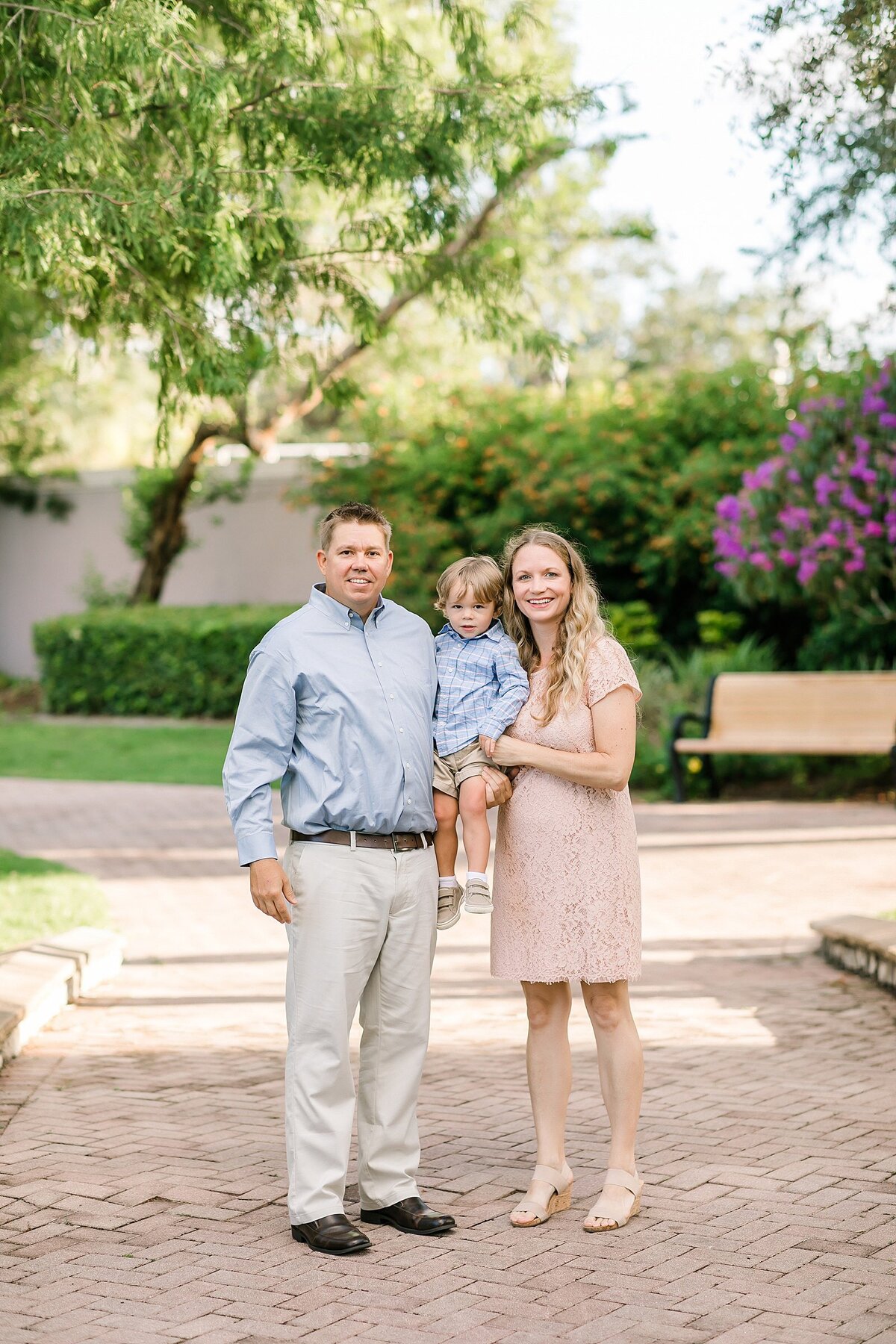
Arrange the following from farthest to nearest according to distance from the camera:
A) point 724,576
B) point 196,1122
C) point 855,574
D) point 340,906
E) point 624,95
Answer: point 724,576 → point 855,574 → point 624,95 → point 196,1122 → point 340,906

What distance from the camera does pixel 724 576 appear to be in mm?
16344

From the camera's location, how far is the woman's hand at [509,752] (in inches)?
164

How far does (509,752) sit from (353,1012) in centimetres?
81

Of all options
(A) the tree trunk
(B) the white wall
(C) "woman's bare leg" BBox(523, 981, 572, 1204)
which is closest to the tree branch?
(B) the white wall

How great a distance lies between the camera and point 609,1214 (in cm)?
414

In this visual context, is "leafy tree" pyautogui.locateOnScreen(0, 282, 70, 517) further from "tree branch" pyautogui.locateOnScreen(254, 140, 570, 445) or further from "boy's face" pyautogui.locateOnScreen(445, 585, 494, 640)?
"boy's face" pyautogui.locateOnScreen(445, 585, 494, 640)

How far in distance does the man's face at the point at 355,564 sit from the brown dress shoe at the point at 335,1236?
63.6 inches

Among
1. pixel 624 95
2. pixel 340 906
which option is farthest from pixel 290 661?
pixel 624 95

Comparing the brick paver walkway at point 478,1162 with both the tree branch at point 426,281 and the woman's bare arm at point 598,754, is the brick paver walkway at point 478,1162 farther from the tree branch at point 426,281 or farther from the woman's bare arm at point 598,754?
the tree branch at point 426,281

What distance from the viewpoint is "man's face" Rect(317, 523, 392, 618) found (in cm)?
416

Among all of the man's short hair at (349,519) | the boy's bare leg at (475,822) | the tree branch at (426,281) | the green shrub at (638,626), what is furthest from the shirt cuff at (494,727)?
the green shrub at (638,626)

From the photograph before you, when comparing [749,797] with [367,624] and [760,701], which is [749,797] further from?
[367,624]

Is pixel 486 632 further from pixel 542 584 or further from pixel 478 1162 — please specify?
pixel 478 1162

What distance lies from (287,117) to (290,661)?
3152 mm
